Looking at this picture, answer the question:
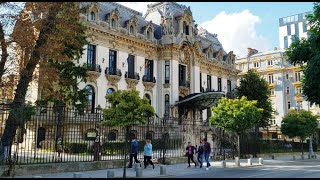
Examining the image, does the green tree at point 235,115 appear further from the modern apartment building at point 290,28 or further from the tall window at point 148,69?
the modern apartment building at point 290,28

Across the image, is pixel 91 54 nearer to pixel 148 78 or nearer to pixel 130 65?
pixel 130 65

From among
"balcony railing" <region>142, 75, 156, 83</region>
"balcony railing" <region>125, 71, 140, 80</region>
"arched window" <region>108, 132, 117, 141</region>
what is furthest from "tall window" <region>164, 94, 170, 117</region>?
"arched window" <region>108, 132, 117, 141</region>

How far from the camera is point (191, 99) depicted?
42.0 meters

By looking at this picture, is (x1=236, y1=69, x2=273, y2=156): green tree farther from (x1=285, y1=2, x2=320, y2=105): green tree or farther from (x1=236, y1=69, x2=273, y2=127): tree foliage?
(x1=285, y1=2, x2=320, y2=105): green tree

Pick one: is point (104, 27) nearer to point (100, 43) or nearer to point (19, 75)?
point (100, 43)

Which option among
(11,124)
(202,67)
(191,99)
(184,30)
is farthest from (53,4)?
(202,67)

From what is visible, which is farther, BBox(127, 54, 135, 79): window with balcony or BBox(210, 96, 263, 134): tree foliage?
BBox(127, 54, 135, 79): window with balcony

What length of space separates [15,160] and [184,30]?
3328 centimetres

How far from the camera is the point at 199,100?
43.1 m

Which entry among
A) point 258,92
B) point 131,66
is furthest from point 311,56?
point 258,92

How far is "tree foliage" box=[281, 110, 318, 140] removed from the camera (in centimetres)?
3753

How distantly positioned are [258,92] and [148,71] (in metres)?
14.9

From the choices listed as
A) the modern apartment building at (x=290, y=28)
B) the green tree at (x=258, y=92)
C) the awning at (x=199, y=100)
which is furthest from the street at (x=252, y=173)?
the modern apartment building at (x=290, y=28)

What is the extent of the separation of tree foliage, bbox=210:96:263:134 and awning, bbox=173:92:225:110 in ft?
42.5
